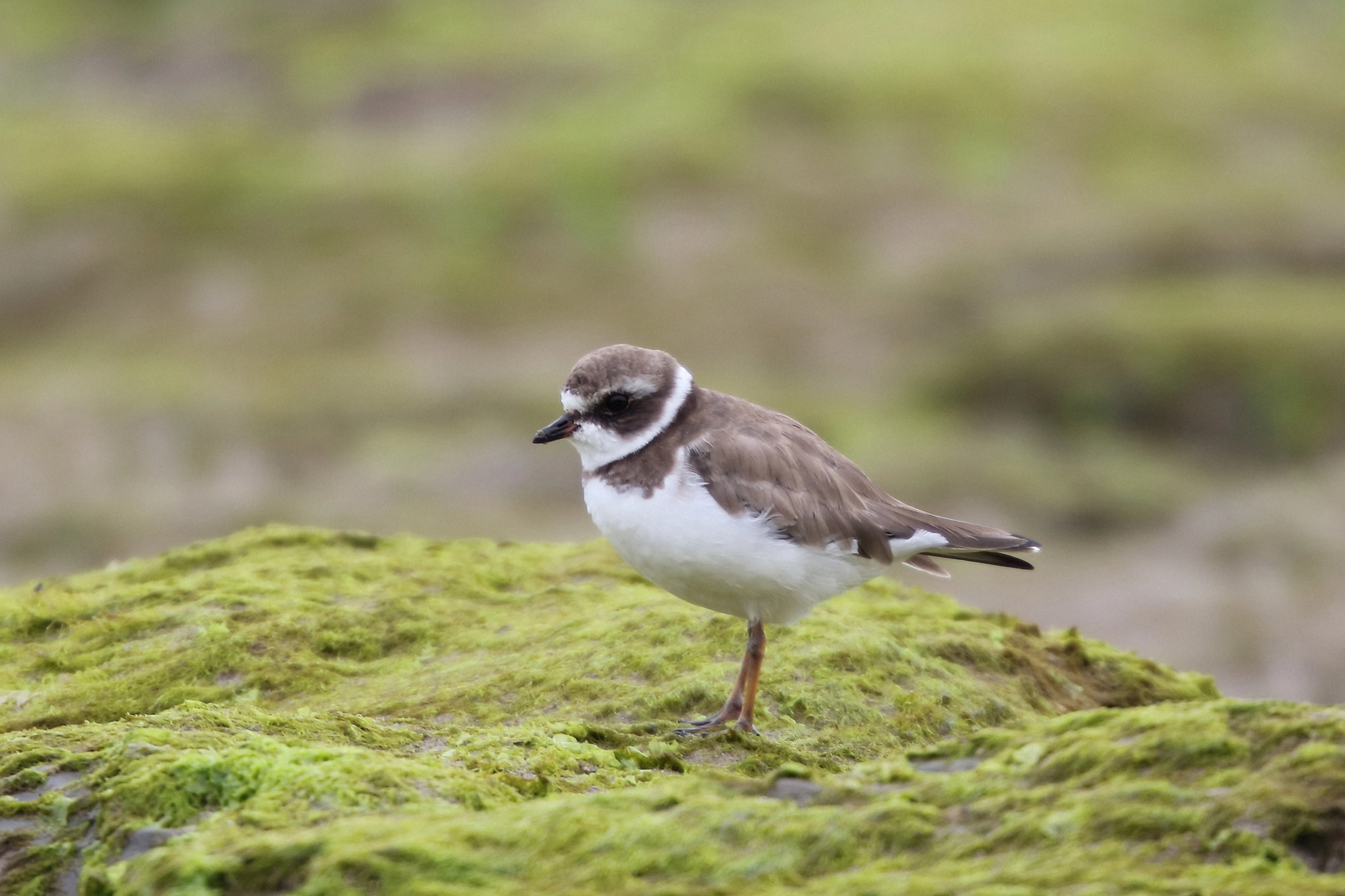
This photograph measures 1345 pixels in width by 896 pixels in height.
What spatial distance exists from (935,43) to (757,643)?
49370 mm

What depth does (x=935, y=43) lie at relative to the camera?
177 feet

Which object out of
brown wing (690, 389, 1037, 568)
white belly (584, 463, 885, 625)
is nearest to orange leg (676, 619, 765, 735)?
white belly (584, 463, 885, 625)

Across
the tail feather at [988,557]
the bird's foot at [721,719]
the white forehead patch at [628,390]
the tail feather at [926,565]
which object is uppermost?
the white forehead patch at [628,390]

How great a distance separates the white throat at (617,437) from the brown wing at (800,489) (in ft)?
0.66

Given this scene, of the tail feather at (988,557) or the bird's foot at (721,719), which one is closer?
the bird's foot at (721,719)

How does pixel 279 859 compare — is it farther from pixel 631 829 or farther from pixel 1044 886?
pixel 1044 886

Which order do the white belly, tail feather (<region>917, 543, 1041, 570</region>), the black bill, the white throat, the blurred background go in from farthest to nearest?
the blurred background, tail feather (<region>917, 543, 1041, 570</region>), the black bill, the white throat, the white belly

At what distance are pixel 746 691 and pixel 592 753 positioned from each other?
1.27m

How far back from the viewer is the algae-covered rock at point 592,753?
539cm

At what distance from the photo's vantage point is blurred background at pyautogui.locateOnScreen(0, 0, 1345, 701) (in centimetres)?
3022

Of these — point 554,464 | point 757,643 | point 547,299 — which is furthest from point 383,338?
point 757,643

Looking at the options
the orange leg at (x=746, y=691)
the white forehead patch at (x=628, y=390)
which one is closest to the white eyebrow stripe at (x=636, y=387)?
the white forehead patch at (x=628, y=390)

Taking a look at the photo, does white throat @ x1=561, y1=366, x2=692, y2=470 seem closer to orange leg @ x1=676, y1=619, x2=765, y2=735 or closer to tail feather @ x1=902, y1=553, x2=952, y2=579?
orange leg @ x1=676, y1=619, x2=765, y2=735

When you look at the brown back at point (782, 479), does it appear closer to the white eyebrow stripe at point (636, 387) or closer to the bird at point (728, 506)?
the bird at point (728, 506)
